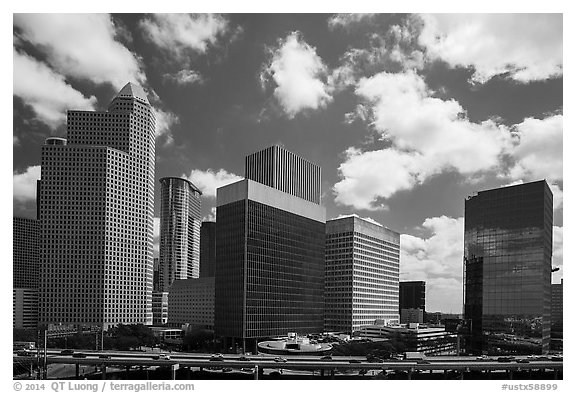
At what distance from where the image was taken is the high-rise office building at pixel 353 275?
197 ft

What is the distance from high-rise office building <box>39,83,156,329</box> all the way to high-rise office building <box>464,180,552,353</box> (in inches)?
1235

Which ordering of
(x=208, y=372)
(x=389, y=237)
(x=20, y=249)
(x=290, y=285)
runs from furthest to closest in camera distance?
(x=389, y=237)
(x=20, y=249)
(x=290, y=285)
(x=208, y=372)

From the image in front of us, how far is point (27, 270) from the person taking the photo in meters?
60.4

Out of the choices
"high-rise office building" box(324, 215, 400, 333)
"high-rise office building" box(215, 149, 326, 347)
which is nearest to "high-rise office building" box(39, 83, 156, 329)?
"high-rise office building" box(215, 149, 326, 347)

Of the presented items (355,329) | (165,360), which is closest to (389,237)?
(355,329)

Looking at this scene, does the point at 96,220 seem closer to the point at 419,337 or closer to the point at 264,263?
the point at 264,263

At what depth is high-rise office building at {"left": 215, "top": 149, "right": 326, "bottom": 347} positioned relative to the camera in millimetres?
43875

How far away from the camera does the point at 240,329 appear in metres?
42.8

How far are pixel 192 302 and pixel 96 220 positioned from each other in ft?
84.1

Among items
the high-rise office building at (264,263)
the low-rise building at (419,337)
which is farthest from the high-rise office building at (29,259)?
the low-rise building at (419,337)

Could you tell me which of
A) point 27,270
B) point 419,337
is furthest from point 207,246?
point 419,337

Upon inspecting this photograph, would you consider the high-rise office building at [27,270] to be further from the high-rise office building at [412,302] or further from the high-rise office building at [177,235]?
the high-rise office building at [177,235]

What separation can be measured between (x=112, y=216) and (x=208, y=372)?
30311 millimetres
